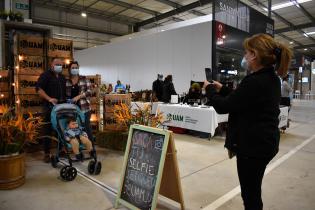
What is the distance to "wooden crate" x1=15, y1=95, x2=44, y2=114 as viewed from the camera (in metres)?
4.39

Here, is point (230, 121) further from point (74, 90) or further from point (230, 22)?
point (230, 22)

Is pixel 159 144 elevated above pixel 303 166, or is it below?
above

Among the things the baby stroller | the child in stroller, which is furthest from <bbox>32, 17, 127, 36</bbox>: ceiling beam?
the child in stroller

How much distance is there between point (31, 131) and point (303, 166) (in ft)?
13.1

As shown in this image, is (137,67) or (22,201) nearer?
(22,201)

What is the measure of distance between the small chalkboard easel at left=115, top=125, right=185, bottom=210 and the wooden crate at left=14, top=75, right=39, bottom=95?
2.79 m

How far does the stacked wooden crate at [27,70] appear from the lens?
14.4 feet

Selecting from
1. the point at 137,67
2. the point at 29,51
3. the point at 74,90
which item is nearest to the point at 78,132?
the point at 74,90

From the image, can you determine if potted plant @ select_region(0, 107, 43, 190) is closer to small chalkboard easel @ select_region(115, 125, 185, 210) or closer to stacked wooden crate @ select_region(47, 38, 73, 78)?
small chalkboard easel @ select_region(115, 125, 185, 210)

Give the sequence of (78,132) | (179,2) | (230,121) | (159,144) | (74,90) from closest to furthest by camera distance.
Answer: (230,121) → (159,144) → (78,132) → (74,90) → (179,2)

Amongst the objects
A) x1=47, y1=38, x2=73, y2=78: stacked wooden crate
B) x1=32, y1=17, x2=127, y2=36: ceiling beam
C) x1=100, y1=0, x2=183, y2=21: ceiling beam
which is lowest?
x1=47, y1=38, x2=73, y2=78: stacked wooden crate

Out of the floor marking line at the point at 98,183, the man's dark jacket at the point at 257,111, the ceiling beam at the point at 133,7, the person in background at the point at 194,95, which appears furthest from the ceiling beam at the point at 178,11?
the man's dark jacket at the point at 257,111

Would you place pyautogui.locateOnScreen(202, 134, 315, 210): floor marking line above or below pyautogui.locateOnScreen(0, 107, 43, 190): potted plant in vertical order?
below

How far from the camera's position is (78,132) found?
11.8 ft
